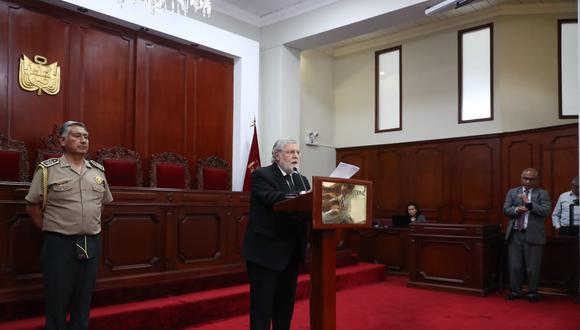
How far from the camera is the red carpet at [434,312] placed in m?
4.10

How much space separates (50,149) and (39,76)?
2.76 ft

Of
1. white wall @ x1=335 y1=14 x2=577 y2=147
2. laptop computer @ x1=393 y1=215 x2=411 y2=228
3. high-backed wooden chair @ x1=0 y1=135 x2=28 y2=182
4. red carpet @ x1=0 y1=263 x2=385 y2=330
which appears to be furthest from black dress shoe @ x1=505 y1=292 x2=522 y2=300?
high-backed wooden chair @ x1=0 y1=135 x2=28 y2=182

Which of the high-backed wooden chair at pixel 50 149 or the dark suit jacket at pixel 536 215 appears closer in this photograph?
the high-backed wooden chair at pixel 50 149

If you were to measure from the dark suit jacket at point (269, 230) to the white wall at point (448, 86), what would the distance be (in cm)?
601

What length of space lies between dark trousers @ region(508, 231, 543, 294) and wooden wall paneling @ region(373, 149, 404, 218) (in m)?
3.18

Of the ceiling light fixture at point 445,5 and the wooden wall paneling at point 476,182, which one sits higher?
the ceiling light fixture at point 445,5

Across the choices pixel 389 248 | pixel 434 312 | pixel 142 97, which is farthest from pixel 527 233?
pixel 142 97

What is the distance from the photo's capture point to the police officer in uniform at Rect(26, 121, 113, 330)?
9.16 ft

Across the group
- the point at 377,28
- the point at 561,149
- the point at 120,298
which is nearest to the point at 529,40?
the point at 561,149

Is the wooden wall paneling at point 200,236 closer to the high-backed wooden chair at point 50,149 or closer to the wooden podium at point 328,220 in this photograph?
the high-backed wooden chair at point 50,149

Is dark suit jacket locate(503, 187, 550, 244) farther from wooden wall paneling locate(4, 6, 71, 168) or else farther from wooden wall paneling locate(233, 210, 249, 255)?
wooden wall paneling locate(4, 6, 71, 168)

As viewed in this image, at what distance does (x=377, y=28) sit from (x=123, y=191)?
166 inches

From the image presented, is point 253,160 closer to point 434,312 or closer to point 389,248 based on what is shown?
point 389,248

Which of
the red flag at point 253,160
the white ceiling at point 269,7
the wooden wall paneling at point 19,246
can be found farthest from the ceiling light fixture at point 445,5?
the wooden wall paneling at point 19,246
